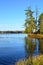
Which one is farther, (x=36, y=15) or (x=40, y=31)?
(x=36, y=15)

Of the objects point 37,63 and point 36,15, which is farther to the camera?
point 36,15

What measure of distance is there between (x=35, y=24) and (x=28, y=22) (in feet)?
13.9

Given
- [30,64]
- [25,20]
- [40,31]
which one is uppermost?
[25,20]

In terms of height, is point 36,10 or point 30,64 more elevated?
point 36,10

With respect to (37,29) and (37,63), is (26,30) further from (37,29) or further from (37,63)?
(37,63)

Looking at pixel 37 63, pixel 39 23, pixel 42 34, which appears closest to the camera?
pixel 37 63

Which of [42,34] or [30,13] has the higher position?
[30,13]

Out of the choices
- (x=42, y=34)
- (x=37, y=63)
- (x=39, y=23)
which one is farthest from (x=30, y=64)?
(x=39, y=23)

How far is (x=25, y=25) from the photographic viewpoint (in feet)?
354

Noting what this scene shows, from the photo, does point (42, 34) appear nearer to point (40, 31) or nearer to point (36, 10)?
point (40, 31)

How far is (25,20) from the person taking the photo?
355ft

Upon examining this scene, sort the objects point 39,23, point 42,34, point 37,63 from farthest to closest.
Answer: point 39,23, point 42,34, point 37,63

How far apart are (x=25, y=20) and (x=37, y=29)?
8.81 meters

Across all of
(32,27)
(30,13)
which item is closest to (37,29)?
(32,27)
